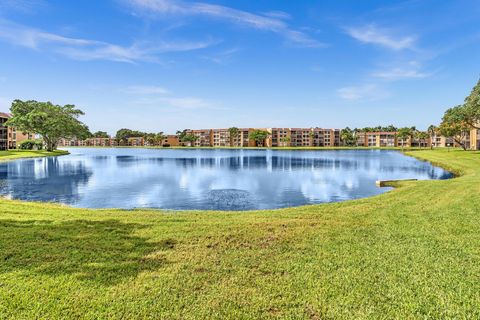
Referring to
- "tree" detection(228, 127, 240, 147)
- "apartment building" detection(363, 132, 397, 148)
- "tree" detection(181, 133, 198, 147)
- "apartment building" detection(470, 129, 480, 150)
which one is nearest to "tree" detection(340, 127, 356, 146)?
"apartment building" detection(363, 132, 397, 148)

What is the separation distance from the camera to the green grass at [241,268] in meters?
5.16

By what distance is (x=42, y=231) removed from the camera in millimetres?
9242

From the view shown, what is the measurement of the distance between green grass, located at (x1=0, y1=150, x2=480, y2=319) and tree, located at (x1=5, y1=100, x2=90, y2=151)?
8336 centimetres

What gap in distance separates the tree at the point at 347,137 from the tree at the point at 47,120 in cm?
12791

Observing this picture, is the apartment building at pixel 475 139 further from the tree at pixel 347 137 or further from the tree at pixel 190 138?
the tree at pixel 190 138

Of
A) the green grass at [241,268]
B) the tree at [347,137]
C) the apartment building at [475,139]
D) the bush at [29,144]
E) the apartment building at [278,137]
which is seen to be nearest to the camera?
the green grass at [241,268]

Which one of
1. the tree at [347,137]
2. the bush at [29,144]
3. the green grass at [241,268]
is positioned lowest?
the green grass at [241,268]

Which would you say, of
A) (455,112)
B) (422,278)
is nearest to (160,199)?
(422,278)

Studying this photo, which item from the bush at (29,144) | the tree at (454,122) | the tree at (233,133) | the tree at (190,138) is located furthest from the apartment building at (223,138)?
the tree at (454,122)

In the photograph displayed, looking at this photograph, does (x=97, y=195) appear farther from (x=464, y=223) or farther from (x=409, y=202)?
(x=464, y=223)

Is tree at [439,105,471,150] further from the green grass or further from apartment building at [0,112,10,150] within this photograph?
apartment building at [0,112,10,150]

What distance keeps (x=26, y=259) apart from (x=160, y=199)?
50.0ft

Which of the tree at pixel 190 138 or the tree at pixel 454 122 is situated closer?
the tree at pixel 454 122

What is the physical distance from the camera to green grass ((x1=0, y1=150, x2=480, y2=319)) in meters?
5.16
